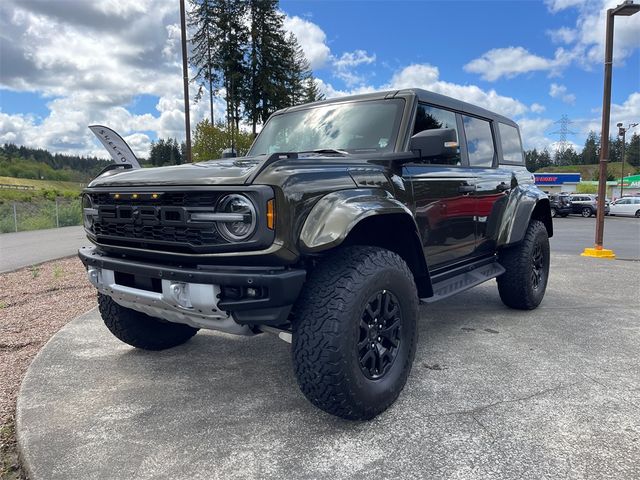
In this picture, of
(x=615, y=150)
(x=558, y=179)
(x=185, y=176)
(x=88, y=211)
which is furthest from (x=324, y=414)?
(x=615, y=150)

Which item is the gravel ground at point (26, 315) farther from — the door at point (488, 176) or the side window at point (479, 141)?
the side window at point (479, 141)

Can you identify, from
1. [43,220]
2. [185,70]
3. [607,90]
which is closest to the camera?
[607,90]

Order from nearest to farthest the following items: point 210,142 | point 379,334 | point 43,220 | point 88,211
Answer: point 379,334 < point 88,211 < point 210,142 < point 43,220

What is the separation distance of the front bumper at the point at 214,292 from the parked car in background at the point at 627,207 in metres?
34.0

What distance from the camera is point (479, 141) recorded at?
4324mm

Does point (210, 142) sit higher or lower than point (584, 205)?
higher

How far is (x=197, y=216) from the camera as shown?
2354 millimetres

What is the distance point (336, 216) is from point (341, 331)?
1.86 feet

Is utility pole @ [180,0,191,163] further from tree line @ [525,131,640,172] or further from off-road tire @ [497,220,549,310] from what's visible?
tree line @ [525,131,640,172]

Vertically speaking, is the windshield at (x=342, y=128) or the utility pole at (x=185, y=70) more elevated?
the utility pole at (x=185, y=70)

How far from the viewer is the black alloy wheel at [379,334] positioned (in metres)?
2.56

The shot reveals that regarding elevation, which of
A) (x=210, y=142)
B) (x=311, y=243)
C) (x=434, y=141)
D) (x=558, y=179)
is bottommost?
(x=311, y=243)

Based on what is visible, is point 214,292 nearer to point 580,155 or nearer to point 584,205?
point 584,205

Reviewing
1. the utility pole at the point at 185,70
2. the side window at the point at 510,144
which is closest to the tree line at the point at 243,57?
the utility pole at the point at 185,70
